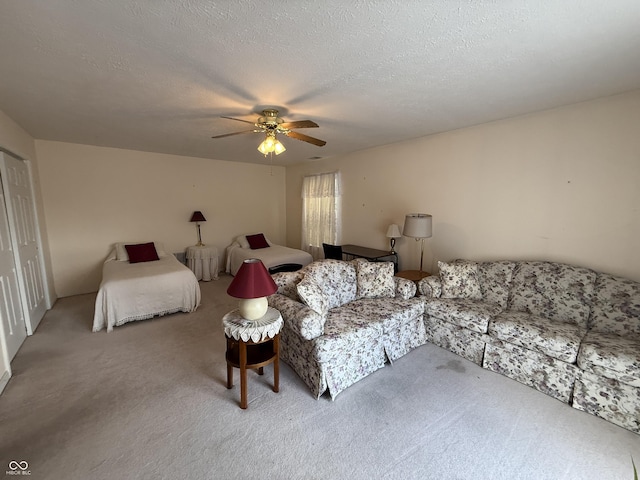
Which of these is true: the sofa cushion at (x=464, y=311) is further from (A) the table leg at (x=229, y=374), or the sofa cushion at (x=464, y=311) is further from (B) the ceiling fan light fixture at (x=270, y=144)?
(B) the ceiling fan light fixture at (x=270, y=144)

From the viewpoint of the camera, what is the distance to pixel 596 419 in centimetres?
191

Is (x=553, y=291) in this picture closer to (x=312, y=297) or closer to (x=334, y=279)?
(x=334, y=279)

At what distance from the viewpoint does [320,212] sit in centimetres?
543

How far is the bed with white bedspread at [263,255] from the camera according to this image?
4.66m

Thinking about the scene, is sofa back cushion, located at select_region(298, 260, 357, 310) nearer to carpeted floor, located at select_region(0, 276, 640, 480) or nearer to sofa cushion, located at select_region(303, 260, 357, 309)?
sofa cushion, located at select_region(303, 260, 357, 309)

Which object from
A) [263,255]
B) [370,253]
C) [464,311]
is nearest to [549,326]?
[464,311]

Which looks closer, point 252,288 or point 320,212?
point 252,288

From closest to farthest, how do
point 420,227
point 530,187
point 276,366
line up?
point 276,366 < point 530,187 < point 420,227

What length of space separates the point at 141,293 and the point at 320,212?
3336 millimetres

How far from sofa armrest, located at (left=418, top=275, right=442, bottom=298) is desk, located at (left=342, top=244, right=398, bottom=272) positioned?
0.95 meters

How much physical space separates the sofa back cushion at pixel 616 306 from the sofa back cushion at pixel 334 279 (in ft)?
7.03

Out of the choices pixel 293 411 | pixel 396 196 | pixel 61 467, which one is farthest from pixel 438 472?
pixel 396 196

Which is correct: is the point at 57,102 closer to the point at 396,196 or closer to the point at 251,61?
the point at 251,61

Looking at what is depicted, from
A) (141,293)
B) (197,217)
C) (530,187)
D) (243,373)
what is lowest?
(243,373)
